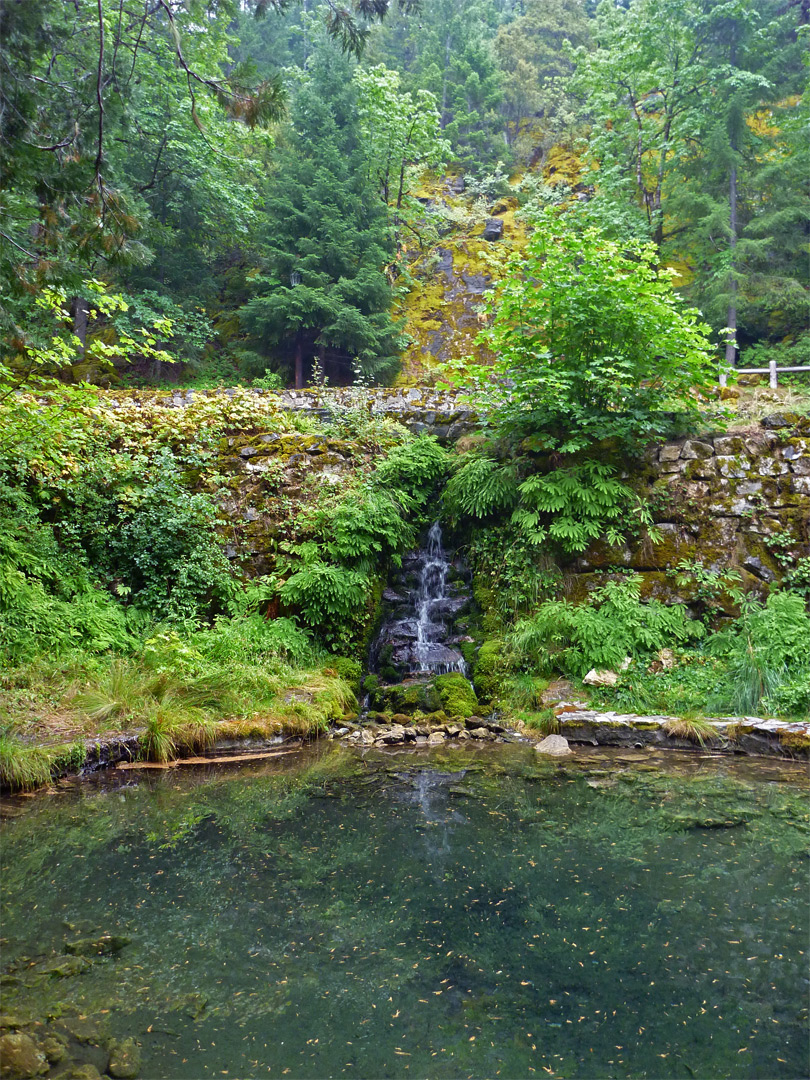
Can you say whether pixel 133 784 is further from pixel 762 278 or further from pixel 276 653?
pixel 762 278

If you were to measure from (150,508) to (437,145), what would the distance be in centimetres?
1802

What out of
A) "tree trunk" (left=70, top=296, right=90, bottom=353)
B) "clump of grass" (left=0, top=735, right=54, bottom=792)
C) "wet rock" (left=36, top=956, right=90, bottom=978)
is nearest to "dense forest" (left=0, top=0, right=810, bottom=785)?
"clump of grass" (left=0, top=735, right=54, bottom=792)

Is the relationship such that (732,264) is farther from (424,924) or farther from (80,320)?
(424,924)

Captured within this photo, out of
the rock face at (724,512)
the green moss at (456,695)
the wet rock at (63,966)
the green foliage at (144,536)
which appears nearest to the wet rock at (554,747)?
the green moss at (456,695)

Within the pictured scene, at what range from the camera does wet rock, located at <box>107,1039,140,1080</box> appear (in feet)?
7.92

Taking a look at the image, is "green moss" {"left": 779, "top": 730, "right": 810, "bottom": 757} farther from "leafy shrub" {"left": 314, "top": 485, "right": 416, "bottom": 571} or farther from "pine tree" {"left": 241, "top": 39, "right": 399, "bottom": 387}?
"pine tree" {"left": 241, "top": 39, "right": 399, "bottom": 387}

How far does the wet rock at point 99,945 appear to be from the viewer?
322 cm

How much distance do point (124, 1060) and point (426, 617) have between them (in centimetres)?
782

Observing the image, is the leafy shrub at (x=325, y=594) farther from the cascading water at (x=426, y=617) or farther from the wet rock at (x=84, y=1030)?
the wet rock at (x=84, y=1030)

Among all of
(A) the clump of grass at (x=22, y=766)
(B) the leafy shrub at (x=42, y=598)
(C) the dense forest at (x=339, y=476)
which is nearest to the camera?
(C) the dense forest at (x=339, y=476)

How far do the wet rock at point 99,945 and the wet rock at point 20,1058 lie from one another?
0.66 meters

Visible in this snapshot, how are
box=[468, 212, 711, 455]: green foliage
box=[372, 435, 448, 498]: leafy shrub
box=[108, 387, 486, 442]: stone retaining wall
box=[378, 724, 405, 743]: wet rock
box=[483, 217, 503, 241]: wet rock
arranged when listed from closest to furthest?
box=[378, 724, 405, 743]: wet rock < box=[468, 212, 711, 455]: green foliage < box=[372, 435, 448, 498]: leafy shrub < box=[108, 387, 486, 442]: stone retaining wall < box=[483, 217, 503, 241]: wet rock

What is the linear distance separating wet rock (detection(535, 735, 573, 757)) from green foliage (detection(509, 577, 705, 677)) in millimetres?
1377

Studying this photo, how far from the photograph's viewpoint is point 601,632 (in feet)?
28.0
